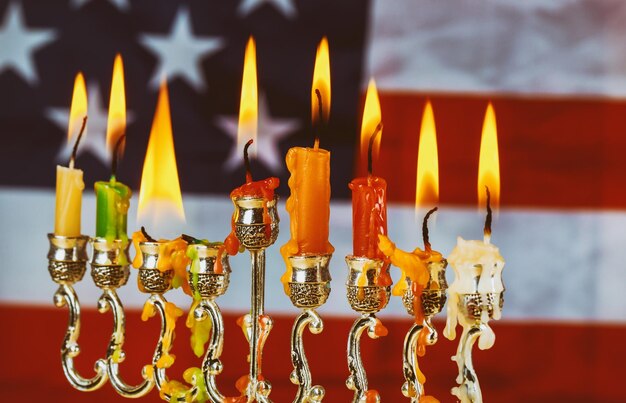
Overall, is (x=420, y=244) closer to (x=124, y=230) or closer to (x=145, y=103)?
(x=145, y=103)

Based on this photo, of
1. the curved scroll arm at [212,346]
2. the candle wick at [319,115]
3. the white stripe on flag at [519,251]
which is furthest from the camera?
the white stripe on flag at [519,251]

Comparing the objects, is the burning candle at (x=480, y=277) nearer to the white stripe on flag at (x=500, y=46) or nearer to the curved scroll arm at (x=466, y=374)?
the curved scroll arm at (x=466, y=374)

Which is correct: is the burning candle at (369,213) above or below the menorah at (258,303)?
above

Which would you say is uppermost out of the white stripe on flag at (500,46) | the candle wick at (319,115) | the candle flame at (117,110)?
the white stripe on flag at (500,46)

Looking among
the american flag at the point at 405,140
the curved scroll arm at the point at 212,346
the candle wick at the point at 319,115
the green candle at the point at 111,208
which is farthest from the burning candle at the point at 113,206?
the american flag at the point at 405,140

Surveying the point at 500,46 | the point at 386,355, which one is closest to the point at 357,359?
the point at 386,355

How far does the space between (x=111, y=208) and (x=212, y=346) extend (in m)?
0.17

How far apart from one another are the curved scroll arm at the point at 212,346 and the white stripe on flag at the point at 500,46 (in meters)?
0.76

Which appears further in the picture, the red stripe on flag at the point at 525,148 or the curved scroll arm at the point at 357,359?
the red stripe on flag at the point at 525,148

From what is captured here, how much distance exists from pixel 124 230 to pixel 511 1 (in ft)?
2.94

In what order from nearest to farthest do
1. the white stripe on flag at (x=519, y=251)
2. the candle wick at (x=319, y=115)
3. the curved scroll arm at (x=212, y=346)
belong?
1. the candle wick at (x=319, y=115)
2. the curved scroll arm at (x=212, y=346)
3. the white stripe on flag at (x=519, y=251)

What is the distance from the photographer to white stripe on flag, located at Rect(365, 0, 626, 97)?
56.3 inches

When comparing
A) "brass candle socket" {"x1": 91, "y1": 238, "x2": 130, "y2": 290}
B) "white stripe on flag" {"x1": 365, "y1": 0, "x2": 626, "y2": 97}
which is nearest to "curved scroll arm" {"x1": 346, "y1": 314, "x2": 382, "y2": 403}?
"brass candle socket" {"x1": 91, "y1": 238, "x2": 130, "y2": 290}

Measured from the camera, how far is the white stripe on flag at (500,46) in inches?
56.3
